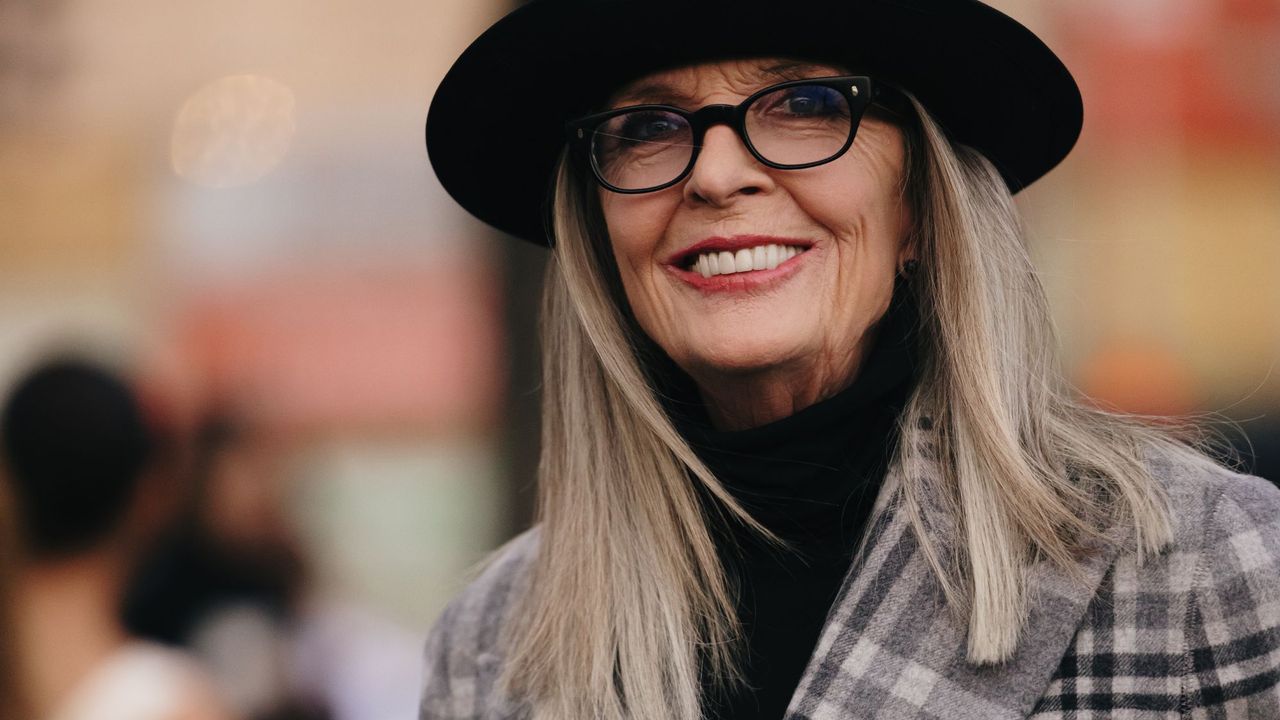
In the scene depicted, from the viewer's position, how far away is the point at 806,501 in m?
1.85

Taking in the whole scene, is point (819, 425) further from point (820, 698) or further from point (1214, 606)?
point (1214, 606)

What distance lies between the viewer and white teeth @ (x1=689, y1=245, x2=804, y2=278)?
180 centimetres

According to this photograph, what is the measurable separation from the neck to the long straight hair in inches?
62.0

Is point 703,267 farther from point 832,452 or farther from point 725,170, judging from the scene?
point 832,452

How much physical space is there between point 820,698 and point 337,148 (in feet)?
9.12

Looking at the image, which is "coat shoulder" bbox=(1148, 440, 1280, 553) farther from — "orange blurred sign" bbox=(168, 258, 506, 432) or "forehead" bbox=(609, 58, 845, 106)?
"orange blurred sign" bbox=(168, 258, 506, 432)

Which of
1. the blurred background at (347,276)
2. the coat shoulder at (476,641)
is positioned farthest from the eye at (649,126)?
the blurred background at (347,276)

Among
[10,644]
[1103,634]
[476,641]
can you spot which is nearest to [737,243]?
[1103,634]

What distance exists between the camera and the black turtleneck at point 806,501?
1837 mm

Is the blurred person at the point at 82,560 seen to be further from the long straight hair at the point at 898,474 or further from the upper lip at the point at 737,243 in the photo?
the upper lip at the point at 737,243

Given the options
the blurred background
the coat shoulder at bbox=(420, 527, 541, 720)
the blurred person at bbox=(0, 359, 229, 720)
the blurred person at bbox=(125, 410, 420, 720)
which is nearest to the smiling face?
the coat shoulder at bbox=(420, 527, 541, 720)

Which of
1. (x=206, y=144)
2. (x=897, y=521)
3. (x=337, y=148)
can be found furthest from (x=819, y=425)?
(x=206, y=144)

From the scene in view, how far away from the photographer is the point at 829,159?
5.62ft

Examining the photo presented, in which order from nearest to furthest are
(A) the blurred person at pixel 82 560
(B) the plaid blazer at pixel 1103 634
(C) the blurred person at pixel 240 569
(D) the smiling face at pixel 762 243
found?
(B) the plaid blazer at pixel 1103 634 < (D) the smiling face at pixel 762 243 < (A) the blurred person at pixel 82 560 < (C) the blurred person at pixel 240 569
